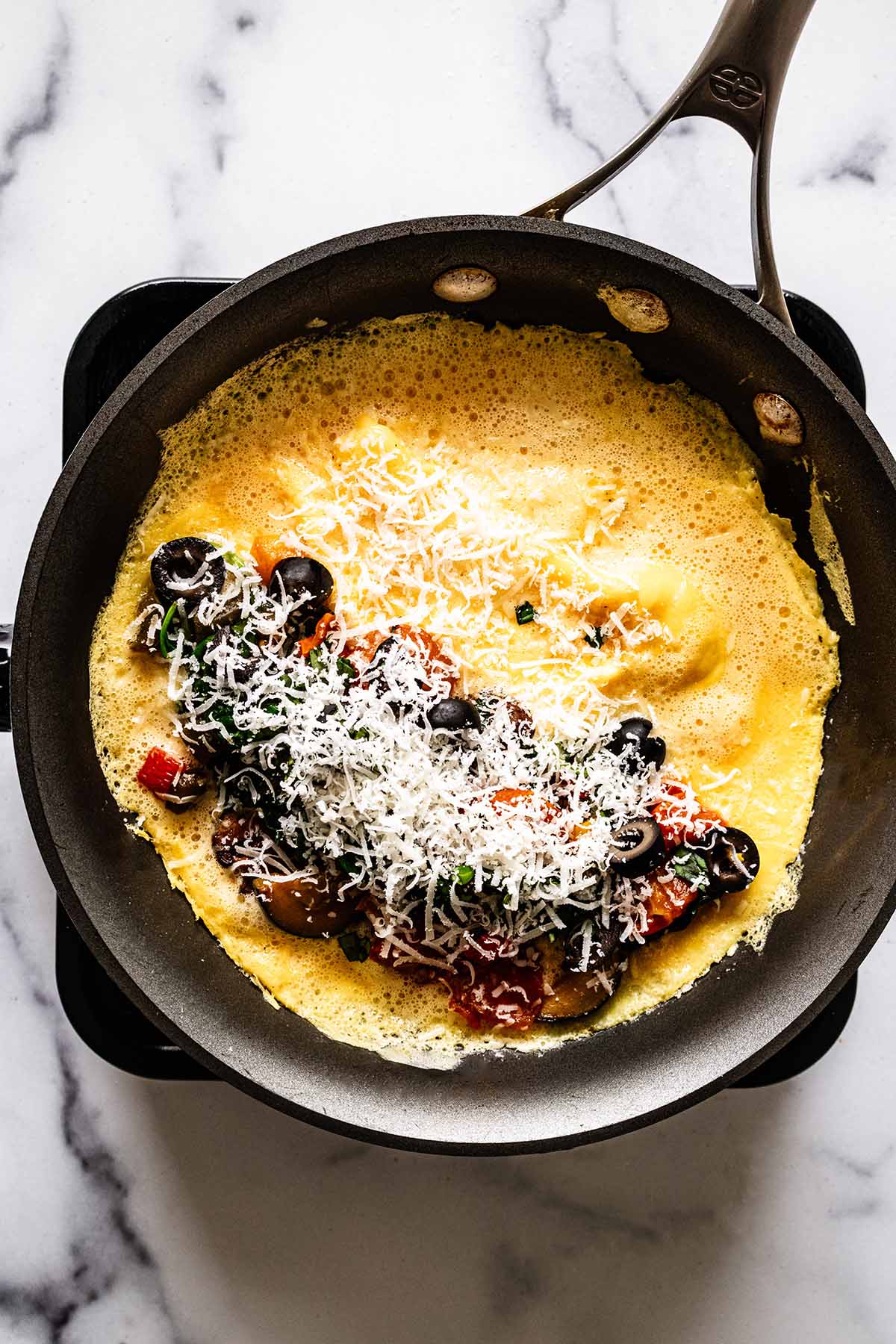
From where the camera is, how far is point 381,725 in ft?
6.98

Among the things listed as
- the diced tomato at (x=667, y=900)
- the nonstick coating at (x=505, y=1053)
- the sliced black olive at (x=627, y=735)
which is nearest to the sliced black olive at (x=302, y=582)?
the nonstick coating at (x=505, y=1053)

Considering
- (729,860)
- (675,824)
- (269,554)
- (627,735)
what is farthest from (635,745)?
(269,554)

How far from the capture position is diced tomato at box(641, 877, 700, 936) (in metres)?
2.26

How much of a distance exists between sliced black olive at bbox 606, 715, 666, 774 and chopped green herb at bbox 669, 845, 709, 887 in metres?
0.17

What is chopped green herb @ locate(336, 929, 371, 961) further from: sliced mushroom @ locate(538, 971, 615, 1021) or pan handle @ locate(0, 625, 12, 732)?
pan handle @ locate(0, 625, 12, 732)

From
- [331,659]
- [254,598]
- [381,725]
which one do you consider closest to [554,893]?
[381,725]

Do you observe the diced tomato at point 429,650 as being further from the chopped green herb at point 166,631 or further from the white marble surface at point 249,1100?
the white marble surface at point 249,1100

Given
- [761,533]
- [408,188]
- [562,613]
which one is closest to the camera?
[562,613]

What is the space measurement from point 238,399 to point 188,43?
2.81ft

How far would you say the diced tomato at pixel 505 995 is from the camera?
2.32 m

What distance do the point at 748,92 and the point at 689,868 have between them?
4.49ft

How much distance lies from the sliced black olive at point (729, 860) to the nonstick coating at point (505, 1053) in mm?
176

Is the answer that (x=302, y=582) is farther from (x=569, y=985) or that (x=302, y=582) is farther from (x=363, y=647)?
(x=569, y=985)

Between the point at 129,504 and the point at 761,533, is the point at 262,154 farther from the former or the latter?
the point at 761,533
